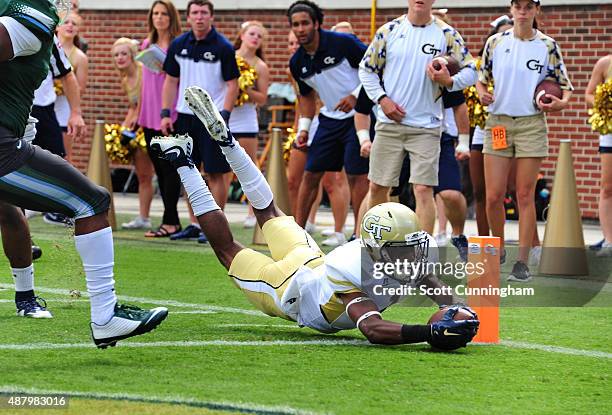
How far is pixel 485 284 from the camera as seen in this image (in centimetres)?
714

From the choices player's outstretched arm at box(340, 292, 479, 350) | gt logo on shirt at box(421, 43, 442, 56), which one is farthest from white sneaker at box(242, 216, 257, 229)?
player's outstretched arm at box(340, 292, 479, 350)

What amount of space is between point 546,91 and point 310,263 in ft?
13.9

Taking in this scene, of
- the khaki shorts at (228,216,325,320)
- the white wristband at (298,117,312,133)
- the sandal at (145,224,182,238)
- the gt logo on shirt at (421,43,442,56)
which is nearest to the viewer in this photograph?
the khaki shorts at (228,216,325,320)

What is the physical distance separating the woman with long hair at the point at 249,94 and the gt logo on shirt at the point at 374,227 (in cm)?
708

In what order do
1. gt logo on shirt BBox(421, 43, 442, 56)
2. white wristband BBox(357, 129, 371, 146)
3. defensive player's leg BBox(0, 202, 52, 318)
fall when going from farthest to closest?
white wristband BBox(357, 129, 371, 146), gt logo on shirt BBox(421, 43, 442, 56), defensive player's leg BBox(0, 202, 52, 318)

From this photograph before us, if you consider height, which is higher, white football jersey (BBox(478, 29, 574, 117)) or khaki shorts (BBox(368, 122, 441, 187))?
white football jersey (BBox(478, 29, 574, 117))

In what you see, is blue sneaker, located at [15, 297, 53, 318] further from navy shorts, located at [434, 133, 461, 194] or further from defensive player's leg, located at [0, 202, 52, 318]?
navy shorts, located at [434, 133, 461, 194]

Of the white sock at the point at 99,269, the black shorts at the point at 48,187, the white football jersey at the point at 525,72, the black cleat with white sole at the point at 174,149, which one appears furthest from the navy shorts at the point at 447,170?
the black shorts at the point at 48,187

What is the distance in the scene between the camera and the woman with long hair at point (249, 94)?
14109 mm

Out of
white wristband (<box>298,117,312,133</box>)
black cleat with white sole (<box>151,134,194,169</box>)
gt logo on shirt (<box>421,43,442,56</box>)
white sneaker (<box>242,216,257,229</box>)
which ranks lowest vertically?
white sneaker (<box>242,216,257,229</box>)

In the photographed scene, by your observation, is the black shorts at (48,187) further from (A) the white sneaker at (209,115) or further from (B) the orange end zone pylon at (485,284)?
(B) the orange end zone pylon at (485,284)

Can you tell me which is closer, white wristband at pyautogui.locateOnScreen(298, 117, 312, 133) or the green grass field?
the green grass field

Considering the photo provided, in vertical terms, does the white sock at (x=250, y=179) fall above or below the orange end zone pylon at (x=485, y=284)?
above

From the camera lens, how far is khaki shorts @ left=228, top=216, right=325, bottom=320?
24.0ft
